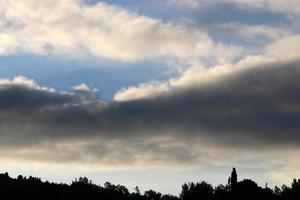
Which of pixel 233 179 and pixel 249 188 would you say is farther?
pixel 249 188

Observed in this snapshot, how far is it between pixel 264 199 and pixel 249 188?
5.74 meters

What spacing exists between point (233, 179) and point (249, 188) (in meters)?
71.4

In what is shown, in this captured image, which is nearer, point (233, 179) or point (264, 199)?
point (233, 179)

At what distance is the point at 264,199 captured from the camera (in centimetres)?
19912

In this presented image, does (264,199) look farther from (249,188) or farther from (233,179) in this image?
(233,179)

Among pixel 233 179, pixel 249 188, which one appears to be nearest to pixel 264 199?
pixel 249 188

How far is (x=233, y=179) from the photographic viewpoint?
429ft

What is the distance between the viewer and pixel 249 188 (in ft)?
656

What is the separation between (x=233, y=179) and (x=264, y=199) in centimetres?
7232
